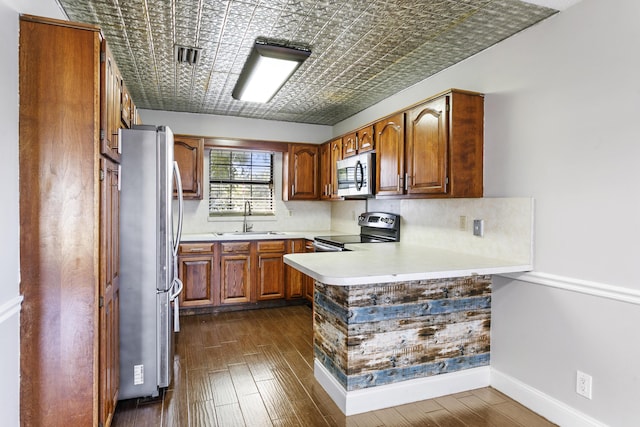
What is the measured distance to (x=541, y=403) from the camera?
234 centimetres

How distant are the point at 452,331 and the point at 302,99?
2886 mm

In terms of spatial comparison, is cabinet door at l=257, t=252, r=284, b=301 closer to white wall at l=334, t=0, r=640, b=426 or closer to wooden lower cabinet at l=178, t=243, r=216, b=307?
wooden lower cabinet at l=178, t=243, r=216, b=307

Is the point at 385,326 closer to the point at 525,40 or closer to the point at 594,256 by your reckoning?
the point at 594,256

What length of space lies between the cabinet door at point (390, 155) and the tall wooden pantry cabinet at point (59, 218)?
2209 millimetres

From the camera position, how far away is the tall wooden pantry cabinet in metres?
1.66

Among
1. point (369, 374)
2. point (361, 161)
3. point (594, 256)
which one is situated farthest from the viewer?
point (361, 161)

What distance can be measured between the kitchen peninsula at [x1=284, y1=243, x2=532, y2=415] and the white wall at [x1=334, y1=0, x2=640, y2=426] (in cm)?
21

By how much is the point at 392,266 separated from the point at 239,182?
3.38 metres

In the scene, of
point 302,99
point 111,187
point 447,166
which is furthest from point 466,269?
point 302,99

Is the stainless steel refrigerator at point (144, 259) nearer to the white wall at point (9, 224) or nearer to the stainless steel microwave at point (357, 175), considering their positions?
the white wall at point (9, 224)

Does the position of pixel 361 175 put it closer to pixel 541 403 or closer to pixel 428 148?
pixel 428 148

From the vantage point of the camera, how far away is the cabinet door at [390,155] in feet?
10.4

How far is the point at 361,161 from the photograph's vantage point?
374cm

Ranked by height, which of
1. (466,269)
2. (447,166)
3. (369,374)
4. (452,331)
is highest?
(447,166)
